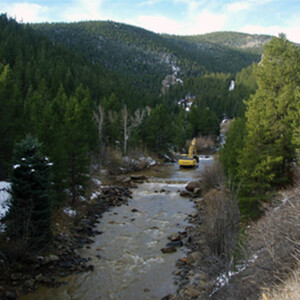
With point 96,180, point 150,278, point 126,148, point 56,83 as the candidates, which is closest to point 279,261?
point 150,278

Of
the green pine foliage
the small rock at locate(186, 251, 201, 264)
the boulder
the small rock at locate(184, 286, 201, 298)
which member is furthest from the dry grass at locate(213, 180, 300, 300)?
the boulder

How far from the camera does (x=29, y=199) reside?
48.1 feet

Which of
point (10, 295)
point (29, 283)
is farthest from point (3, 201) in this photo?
point (10, 295)

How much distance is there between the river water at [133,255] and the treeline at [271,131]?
230 inches

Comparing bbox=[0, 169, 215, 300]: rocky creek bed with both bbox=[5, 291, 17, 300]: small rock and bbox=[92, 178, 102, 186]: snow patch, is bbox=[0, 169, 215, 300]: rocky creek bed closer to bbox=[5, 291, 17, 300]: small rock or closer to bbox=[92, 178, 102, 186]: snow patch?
bbox=[5, 291, 17, 300]: small rock

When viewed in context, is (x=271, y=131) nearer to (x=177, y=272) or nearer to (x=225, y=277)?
(x=177, y=272)

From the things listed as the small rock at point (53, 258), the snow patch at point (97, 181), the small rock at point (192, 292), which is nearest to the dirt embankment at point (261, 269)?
the small rock at point (192, 292)

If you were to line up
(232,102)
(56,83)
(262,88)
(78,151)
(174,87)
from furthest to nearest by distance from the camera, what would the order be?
(174,87)
(232,102)
(56,83)
(78,151)
(262,88)

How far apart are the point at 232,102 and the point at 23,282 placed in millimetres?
122303

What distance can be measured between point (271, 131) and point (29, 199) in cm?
1519

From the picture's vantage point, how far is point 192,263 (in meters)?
15.2

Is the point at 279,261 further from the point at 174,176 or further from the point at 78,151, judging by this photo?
the point at 174,176

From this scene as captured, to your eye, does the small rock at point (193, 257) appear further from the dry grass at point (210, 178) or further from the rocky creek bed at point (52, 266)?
the dry grass at point (210, 178)

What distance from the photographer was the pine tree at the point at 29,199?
14.5 metres
